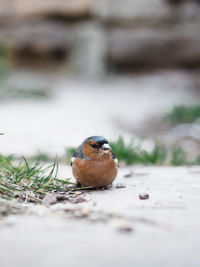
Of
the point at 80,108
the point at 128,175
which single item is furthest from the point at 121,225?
the point at 80,108

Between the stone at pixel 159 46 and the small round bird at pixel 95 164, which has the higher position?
the stone at pixel 159 46

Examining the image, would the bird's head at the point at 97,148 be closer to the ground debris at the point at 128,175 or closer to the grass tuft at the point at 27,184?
the grass tuft at the point at 27,184

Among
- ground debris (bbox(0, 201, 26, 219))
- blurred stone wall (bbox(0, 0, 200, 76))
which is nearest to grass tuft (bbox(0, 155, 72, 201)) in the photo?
ground debris (bbox(0, 201, 26, 219))

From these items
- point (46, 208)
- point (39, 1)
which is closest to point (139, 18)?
point (39, 1)

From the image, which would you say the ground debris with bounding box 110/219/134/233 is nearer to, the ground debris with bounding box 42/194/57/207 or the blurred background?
the ground debris with bounding box 42/194/57/207

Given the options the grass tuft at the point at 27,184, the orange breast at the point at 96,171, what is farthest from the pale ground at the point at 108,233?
the grass tuft at the point at 27,184

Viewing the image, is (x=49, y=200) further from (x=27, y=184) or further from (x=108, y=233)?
(x=108, y=233)

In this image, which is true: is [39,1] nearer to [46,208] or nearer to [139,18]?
[139,18]
